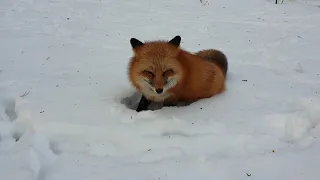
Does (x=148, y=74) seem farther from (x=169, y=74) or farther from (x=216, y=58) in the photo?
(x=216, y=58)

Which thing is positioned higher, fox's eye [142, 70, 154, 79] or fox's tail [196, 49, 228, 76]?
fox's eye [142, 70, 154, 79]

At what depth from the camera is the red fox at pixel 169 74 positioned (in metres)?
3.62

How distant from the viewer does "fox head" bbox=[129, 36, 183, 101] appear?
3.59 meters

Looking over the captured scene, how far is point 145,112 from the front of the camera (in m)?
3.74

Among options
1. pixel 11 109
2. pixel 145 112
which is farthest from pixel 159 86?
pixel 11 109

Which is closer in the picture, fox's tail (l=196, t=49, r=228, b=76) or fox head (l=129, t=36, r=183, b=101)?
fox head (l=129, t=36, r=183, b=101)

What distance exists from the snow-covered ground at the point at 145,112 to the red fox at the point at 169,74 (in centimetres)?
18

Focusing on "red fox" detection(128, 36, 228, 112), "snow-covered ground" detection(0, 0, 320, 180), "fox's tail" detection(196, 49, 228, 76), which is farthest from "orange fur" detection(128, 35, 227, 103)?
"fox's tail" detection(196, 49, 228, 76)

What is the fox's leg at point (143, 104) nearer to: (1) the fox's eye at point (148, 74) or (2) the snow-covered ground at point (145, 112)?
(2) the snow-covered ground at point (145, 112)

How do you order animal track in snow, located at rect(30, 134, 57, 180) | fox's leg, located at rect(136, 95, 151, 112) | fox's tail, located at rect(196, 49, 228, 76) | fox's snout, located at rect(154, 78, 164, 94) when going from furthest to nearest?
fox's tail, located at rect(196, 49, 228, 76)
fox's leg, located at rect(136, 95, 151, 112)
fox's snout, located at rect(154, 78, 164, 94)
animal track in snow, located at rect(30, 134, 57, 180)

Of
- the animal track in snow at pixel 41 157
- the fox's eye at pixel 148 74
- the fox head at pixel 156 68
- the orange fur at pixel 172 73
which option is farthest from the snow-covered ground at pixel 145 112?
the fox's eye at pixel 148 74

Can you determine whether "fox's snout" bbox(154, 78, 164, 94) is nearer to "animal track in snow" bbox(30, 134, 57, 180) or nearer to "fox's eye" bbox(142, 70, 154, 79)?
"fox's eye" bbox(142, 70, 154, 79)

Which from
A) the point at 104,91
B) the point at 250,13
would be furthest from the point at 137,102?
the point at 250,13

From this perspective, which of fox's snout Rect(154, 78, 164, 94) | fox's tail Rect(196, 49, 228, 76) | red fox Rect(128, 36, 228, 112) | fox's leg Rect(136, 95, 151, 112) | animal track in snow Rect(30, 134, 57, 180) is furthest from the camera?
fox's tail Rect(196, 49, 228, 76)
